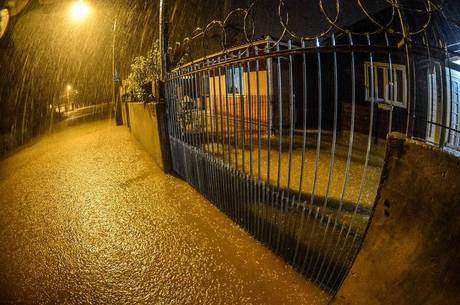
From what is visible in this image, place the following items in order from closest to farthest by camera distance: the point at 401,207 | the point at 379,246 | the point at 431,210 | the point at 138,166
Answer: the point at 431,210 → the point at 401,207 → the point at 379,246 → the point at 138,166

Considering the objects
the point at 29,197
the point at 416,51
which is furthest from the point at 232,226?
the point at 29,197

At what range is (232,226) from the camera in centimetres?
409

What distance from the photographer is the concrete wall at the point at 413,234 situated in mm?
1528

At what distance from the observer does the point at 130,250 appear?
370cm

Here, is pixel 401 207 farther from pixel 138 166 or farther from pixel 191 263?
pixel 138 166

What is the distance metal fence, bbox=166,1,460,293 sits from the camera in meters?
2.13

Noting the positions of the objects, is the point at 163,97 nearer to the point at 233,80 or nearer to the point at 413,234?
the point at 233,80

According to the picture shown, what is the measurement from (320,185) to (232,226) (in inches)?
80.7

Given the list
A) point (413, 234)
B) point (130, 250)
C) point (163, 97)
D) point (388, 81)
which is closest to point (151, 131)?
point (163, 97)

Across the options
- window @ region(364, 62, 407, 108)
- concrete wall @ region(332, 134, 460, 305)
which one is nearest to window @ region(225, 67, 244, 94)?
concrete wall @ region(332, 134, 460, 305)

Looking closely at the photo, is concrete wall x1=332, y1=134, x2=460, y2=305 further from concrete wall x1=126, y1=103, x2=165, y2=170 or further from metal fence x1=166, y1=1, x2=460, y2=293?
concrete wall x1=126, y1=103, x2=165, y2=170

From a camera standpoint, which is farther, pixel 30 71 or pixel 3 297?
pixel 30 71

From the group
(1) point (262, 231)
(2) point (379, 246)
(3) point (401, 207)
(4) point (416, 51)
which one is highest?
(4) point (416, 51)

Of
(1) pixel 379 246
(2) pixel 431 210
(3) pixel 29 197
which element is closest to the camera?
(2) pixel 431 210
